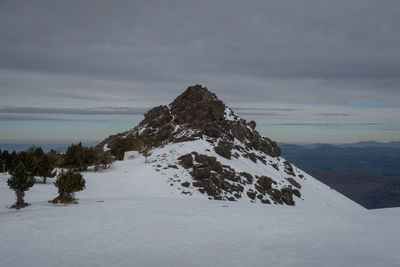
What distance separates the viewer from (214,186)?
5634cm

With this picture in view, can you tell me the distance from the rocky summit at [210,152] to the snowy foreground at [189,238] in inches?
1149

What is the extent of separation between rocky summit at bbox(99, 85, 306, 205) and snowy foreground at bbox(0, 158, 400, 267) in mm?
29197

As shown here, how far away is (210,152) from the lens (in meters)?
74.3

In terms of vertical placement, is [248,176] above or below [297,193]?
above

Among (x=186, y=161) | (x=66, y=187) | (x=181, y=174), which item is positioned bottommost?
(x=181, y=174)

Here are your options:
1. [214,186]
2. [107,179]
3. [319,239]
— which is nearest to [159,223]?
[319,239]

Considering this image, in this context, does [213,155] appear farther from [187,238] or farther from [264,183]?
[187,238]

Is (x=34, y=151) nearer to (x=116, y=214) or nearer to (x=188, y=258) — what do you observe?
(x=116, y=214)

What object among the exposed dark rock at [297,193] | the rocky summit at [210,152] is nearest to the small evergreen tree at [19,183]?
the rocky summit at [210,152]

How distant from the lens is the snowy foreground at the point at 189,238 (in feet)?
43.0

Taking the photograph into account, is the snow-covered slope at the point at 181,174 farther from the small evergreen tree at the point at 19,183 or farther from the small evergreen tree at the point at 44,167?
the small evergreen tree at the point at 19,183

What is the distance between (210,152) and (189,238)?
57988mm

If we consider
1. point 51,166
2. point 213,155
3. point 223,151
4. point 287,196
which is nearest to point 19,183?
point 51,166

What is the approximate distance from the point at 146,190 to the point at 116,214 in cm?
2501
